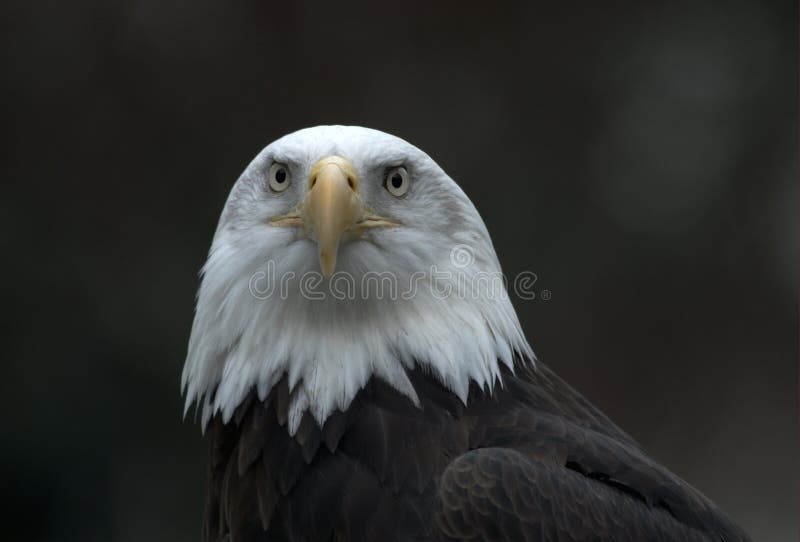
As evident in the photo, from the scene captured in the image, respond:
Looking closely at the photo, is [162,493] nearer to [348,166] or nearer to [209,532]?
[209,532]

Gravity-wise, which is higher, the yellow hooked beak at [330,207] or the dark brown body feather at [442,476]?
the yellow hooked beak at [330,207]

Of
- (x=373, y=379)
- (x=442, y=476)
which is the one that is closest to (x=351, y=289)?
(x=373, y=379)

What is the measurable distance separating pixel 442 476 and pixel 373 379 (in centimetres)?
32

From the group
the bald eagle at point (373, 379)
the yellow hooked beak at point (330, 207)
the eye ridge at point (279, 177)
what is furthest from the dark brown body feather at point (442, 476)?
the eye ridge at point (279, 177)

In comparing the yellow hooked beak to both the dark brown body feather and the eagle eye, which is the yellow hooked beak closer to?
the eagle eye

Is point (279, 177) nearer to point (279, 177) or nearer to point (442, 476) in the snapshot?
point (279, 177)

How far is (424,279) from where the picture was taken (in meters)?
2.52

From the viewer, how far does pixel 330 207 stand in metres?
2.29

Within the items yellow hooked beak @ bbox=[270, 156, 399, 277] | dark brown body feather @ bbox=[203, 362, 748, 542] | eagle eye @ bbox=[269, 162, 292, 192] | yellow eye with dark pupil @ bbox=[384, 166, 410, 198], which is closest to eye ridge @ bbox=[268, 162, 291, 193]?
eagle eye @ bbox=[269, 162, 292, 192]

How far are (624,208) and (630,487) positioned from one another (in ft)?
12.9

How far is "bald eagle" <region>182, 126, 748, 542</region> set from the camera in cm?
229

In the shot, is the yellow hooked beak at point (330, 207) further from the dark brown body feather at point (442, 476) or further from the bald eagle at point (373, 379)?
the dark brown body feather at point (442, 476)

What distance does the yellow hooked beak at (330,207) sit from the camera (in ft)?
7.50

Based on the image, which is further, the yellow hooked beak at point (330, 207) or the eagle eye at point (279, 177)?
the eagle eye at point (279, 177)
